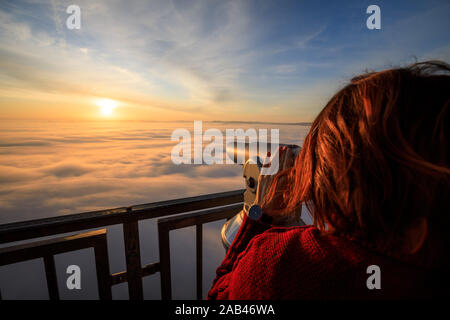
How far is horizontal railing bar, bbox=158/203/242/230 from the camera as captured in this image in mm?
1028

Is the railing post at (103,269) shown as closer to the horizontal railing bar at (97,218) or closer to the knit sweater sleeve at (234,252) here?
the horizontal railing bar at (97,218)

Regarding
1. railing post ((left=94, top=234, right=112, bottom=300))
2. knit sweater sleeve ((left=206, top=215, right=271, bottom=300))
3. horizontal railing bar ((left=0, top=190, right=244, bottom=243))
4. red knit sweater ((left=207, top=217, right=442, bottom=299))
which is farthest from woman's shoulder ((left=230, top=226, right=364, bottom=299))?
railing post ((left=94, top=234, right=112, bottom=300))

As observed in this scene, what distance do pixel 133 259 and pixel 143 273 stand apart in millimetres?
117

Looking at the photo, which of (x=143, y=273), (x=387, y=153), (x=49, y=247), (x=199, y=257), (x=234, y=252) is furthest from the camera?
(x=199, y=257)

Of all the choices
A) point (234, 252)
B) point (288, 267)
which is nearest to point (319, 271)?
point (288, 267)

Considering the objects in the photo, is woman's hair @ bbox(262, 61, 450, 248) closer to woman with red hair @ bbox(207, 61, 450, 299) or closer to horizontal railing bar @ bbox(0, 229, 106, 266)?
woman with red hair @ bbox(207, 61, 450, 299)

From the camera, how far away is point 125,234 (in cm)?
94

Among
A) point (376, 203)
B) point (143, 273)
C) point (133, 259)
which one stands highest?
point (376, 203)

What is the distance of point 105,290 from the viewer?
97 centimetres

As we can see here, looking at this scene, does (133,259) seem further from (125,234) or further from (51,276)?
(51,276)

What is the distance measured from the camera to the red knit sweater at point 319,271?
37 cm

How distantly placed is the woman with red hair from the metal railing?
2.06 feet

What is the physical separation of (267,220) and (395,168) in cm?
44
